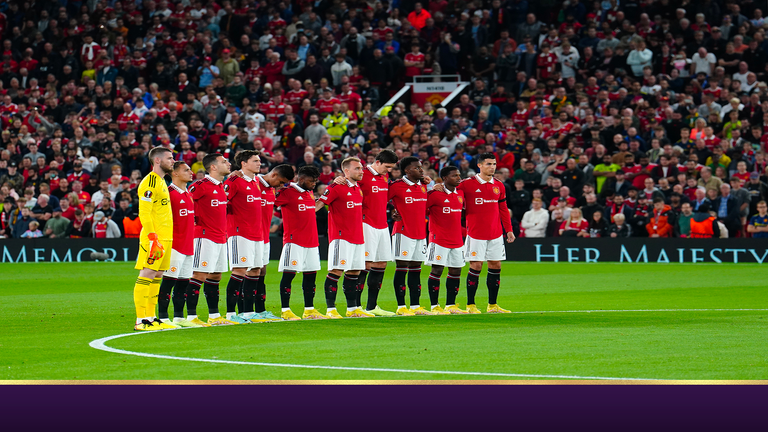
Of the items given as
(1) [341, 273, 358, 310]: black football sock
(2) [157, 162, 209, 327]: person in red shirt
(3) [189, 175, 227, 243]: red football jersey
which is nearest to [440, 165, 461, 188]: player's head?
(1) [341, 273, 358, 310]: black football sock

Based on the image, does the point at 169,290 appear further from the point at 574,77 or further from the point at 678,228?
the point at 574,77

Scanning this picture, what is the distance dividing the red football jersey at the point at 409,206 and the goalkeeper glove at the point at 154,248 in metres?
3.56

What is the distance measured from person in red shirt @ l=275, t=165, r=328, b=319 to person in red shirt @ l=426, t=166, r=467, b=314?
5.81ft

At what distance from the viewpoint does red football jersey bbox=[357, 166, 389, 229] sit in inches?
555

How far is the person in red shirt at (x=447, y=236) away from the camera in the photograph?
14.5m

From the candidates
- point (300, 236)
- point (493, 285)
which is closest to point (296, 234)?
point (300, 236)

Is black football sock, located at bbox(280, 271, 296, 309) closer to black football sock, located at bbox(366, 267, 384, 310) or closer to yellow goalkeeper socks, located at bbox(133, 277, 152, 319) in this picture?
black football sock, located at bbox(366, 267, 384, 310)

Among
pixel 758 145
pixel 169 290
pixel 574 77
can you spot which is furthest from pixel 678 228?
pixel 169 290

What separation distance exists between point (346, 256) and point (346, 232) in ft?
0.98

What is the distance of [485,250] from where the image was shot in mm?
14805

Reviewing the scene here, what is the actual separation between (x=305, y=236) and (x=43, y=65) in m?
22.8

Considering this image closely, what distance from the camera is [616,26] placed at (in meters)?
29.6

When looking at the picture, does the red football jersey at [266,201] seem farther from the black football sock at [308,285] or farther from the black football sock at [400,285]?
the black football sock at [400,285]

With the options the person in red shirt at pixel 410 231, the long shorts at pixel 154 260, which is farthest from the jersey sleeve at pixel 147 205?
the person in red shirt at pixel 410 231
